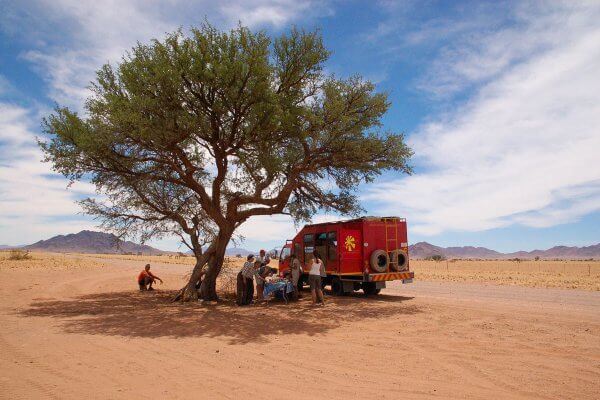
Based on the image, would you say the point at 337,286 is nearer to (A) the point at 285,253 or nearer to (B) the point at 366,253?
(B) the point at 366,253

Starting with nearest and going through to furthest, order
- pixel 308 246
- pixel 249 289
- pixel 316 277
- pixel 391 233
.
A: 1. pixel 316 277
2. pixel 249 289
3. pixel 391 233
4. pixel 308 246

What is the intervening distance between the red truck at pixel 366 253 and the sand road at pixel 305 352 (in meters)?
3.24

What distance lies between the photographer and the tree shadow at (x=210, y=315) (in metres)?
10.9

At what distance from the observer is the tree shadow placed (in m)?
10.9

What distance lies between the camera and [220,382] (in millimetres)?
6598

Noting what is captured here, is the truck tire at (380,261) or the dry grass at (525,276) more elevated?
the truck tire at (380,261)

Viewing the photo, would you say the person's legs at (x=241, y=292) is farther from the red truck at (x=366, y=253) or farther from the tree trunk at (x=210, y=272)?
the red truck at (x=366, y=253)

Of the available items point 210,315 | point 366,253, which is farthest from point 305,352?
point 366,253

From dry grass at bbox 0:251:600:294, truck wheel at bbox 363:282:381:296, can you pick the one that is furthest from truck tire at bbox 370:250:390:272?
dry grass at bbox 0:251:600:294

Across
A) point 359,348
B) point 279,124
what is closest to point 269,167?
point 279,124

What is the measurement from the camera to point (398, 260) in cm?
1852

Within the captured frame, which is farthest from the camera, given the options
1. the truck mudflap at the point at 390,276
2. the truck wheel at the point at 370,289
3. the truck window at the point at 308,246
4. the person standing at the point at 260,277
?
the truck window at the point at 308,246

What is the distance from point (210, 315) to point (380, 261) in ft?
26.2

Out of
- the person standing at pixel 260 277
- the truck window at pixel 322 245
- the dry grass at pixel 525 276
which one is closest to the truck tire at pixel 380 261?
the truck window at pixel 322 245
